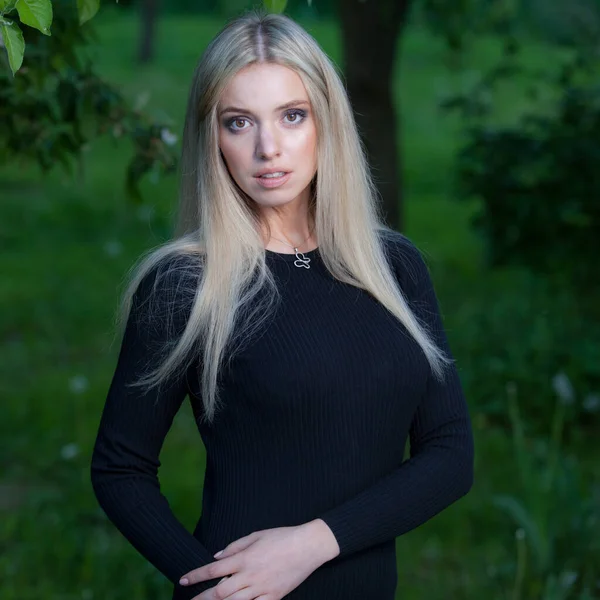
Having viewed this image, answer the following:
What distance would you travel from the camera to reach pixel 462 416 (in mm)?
2258

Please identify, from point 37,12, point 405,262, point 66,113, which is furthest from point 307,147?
point 66,113

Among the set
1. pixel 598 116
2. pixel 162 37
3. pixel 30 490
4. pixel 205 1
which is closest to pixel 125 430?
pixel 30 490

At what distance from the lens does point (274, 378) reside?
2.08 meters

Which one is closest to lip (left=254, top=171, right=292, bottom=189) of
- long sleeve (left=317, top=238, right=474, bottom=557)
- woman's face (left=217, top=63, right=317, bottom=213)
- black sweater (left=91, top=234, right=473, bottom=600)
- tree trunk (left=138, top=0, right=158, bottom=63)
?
woman's face (left=217, top=63, right=317, bottom=213)

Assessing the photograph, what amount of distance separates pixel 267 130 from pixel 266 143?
1.1 inches

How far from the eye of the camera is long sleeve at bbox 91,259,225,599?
2098 mm

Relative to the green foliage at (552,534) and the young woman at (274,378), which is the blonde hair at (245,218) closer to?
the young woman at (274,378)

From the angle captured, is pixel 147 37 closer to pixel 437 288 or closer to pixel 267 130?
pixel 437 288

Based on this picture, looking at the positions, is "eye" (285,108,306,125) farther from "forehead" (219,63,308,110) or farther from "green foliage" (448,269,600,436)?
"green foliage" (448,269,600,436)

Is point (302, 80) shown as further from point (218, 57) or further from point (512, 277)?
point (512, 277)

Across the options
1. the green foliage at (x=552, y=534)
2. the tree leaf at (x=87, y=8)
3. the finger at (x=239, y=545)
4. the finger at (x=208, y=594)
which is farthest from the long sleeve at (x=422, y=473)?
the green foliage at (x=552, y=534)

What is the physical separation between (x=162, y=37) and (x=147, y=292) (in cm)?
2969

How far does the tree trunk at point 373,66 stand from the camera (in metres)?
7.12

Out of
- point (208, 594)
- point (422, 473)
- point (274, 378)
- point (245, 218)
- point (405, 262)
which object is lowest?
point (208, 594)
